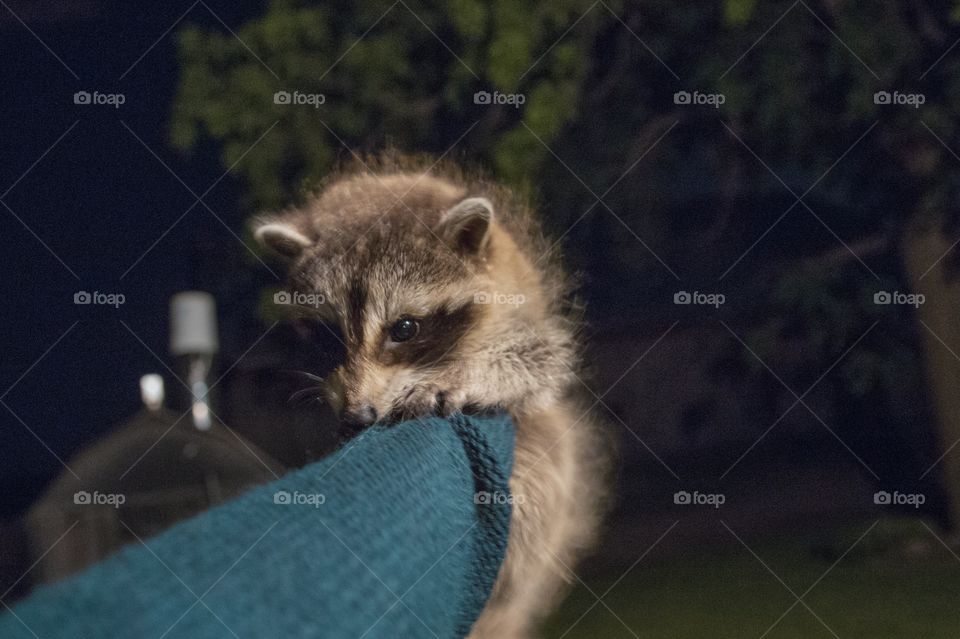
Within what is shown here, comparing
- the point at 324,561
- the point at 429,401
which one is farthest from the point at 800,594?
the point at 324,561

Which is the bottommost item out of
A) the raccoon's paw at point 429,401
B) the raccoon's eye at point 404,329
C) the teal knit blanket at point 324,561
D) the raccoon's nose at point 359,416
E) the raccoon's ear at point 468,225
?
the teal knit blanket at point 324,561

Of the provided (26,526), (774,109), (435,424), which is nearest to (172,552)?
(435,424)

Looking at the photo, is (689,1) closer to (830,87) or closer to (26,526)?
(830,87)

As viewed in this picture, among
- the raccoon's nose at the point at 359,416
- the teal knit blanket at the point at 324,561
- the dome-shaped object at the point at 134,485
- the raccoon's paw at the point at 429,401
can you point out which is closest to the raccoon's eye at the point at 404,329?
the raccoon's paw at the point at 429,401

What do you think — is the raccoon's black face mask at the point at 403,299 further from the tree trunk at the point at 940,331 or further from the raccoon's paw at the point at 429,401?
the tree trunk at the point at 940,331

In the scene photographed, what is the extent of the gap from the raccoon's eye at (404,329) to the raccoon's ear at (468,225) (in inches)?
8.3

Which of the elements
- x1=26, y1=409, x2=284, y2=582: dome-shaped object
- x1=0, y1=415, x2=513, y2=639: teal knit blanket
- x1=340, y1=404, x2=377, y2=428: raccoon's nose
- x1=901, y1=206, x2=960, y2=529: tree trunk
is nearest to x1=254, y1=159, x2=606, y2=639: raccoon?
x1=340, y1=404, x2=377, y2=428: raccoon's nose

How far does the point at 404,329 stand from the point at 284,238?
443 millimetres

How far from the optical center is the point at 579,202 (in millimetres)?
5789

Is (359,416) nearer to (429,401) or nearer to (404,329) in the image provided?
(429,401)

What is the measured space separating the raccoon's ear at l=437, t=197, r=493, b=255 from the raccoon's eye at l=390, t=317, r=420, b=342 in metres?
0.21

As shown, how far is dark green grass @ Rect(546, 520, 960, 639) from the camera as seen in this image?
535 centimetres

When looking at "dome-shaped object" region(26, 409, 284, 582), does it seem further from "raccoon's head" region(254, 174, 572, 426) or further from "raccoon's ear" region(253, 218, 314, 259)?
"raccoon's head" region(254, 174, 572, 426)

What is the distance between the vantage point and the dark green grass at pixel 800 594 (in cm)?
535
